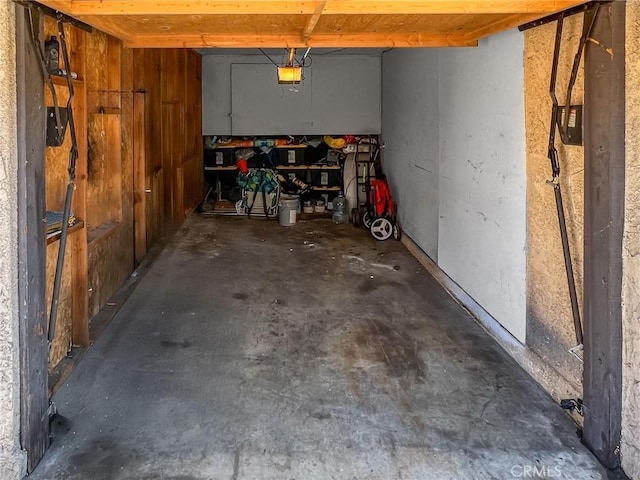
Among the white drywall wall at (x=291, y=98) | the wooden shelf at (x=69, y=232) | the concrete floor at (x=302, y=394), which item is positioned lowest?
the concrete floor at (x=302, y=394)

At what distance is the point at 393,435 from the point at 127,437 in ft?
3.98

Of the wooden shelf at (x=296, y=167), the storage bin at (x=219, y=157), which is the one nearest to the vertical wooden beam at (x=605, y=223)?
the wooden shelf at (x=296, y=167)

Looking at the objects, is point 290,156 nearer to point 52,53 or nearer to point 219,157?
point 219,157

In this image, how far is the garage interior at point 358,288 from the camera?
2.27m

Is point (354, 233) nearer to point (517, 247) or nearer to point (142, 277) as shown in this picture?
point (142, 277)

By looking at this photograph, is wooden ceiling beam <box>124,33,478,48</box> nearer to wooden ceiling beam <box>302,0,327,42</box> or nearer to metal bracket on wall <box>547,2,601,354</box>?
wooden ceiling beam <box>302,0,327,42</box>

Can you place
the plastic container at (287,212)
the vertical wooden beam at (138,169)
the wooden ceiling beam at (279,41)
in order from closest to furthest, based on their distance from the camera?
1. the wooden ceiling beam at (279,41)
2. the vertical wooden beam at (138,169)
3. the plastic container at (287,212)

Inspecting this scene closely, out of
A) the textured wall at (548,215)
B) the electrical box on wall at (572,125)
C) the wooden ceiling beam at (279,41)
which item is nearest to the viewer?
the electrical box on wall at (572,125)

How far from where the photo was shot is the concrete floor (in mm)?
2371

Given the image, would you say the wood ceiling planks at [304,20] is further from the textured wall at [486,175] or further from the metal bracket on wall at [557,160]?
the textured wall at [486,175]

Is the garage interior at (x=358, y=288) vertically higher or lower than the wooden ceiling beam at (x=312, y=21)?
lower

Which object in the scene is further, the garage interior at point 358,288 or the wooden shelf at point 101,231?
the wooden shelf at point 101,231

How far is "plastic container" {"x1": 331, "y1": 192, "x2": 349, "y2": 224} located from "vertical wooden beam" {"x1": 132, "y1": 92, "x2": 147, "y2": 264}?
3418 millimetres

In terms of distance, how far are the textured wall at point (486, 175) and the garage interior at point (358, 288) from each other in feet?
0.08
